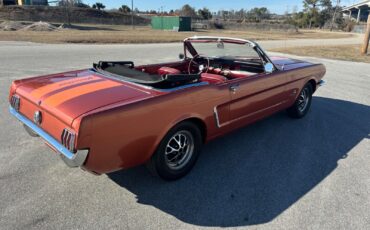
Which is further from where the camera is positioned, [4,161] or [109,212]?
[4,161]

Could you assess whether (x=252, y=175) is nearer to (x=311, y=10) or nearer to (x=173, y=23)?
(x=173, y=23)

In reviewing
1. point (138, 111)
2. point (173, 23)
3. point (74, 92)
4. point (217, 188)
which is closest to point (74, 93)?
point (74, 92)

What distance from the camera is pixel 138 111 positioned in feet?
9.15

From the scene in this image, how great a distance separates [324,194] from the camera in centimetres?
329

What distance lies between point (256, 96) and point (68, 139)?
2.56m

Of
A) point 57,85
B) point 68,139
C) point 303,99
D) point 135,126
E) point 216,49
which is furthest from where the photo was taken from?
point 303,99

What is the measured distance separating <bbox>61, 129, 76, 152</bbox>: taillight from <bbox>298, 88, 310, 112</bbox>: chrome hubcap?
4.15 metres

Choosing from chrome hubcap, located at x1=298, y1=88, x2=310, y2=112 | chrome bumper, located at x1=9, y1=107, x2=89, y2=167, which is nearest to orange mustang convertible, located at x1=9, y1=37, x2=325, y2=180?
chrome bumper, located at x1=9, y1=107, x2=89, y2=167

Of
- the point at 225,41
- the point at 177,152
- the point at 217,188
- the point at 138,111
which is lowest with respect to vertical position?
the point at 217,188

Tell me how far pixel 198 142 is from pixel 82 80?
147cm

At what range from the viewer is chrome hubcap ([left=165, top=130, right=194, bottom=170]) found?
3.33 metres

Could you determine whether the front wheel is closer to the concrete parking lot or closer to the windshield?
the concrete parking lot

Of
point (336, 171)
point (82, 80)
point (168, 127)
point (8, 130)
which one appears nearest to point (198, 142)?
point (168, 127)

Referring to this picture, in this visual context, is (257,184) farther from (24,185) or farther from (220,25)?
(220,25)
